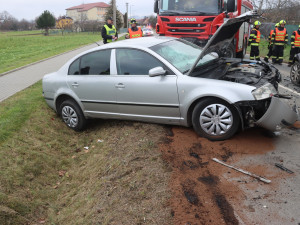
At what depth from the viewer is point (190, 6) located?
9.14 meters

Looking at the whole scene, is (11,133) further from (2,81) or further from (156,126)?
(2,81)

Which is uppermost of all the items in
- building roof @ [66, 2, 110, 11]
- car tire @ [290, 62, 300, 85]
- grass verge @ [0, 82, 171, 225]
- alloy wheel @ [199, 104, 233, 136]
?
building roof @ [66, 2, 110, 11]

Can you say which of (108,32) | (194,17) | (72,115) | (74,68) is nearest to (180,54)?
(74,68)

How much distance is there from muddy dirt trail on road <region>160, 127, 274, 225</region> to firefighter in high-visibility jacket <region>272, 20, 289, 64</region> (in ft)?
30.6

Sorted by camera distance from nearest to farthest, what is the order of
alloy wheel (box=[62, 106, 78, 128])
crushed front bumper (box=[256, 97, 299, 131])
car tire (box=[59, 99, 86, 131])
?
crushed front bumper (box=[256, 97, 299, 131])
car tire (box=[59, 99, 86, 131])
alloy wheel (box=[62, 106, 78, 128])

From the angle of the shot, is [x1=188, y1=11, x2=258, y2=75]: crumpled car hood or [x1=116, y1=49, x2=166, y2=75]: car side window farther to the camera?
[x1=116, y1=49, x2=166, y2=75]: car side window

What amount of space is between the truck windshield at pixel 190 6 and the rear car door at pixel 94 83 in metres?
4.73

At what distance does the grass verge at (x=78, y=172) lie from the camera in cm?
338

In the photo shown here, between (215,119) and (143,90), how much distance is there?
50.8 inches

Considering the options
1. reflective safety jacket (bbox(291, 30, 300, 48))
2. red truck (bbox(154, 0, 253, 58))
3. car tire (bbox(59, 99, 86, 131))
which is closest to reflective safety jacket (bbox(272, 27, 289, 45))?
reflective safety jacket (bbox(291, 30, 300, 48))

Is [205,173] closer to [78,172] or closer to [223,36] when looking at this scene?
[78,172]

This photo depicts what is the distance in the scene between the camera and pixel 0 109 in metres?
6.82

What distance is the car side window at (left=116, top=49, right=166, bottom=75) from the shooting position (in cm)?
490

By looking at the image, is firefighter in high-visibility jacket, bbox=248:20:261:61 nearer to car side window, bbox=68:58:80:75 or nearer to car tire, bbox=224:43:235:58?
car tire, bbox=224:43:235:58
